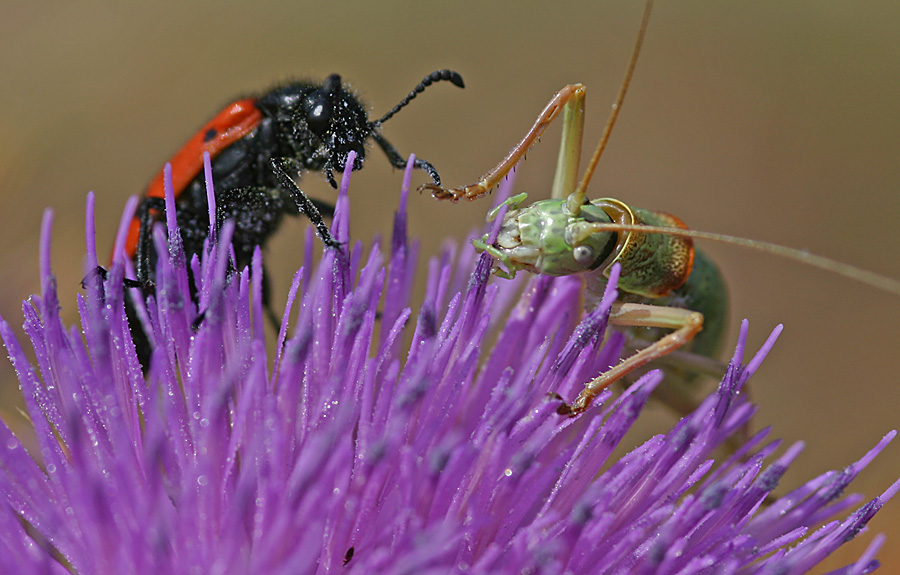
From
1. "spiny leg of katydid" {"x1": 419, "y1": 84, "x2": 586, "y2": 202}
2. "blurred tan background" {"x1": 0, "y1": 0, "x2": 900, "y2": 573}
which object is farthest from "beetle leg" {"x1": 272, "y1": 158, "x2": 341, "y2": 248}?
"blurred tan background" {"x1": 0, "y1": 0, "x2": 900, "y2": 573}

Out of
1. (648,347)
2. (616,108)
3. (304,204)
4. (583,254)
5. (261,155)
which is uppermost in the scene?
(616,108)

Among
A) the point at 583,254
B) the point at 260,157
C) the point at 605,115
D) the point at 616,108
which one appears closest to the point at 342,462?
the point at 583,254

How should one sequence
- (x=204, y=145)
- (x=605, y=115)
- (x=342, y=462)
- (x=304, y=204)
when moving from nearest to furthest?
1. (x=342, y=462)
2. (x=304, y=204)
3. (x=204, y=145)
4. (x=605, y=115)

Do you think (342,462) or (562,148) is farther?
(562,148)

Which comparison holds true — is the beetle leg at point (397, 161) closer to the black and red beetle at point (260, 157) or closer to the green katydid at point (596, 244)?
the black and red beetle at point (260, 157)

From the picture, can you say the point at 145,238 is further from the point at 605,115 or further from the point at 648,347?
the point at 605,115

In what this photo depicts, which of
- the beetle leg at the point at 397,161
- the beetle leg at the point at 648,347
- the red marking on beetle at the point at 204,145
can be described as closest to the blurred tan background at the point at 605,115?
the red marking on beetle at the point at 204,145

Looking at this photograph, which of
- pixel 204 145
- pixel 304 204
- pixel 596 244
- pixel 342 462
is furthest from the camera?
pixel 204 145

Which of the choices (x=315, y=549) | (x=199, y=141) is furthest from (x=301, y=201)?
(x=315, y=549)
